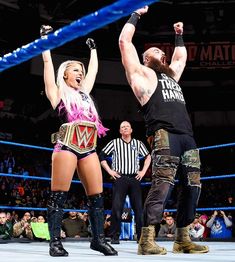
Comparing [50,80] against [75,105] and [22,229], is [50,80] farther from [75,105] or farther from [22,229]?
[22,229]

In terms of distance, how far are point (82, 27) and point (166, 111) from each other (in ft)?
4.97

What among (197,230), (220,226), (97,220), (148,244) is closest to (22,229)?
(197,230)

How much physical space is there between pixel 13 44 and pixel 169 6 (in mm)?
3918

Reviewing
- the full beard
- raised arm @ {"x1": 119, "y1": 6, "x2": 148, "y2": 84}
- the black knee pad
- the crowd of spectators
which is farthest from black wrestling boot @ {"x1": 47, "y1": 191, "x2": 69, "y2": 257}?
the crowd of spectators

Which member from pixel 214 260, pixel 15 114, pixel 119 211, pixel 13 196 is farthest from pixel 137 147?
pixel 15 114

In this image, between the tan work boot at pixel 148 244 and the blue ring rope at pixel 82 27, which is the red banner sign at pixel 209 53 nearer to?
the tan work boot at pixel 148 244

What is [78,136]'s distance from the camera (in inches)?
92.7

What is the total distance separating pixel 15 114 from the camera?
1151 centimetres

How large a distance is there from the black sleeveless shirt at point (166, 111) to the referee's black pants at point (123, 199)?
4.25 feet

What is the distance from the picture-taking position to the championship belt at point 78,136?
2.34 m

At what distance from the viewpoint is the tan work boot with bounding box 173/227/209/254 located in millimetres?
2425

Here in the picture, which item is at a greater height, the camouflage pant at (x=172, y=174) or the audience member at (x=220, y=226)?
the camouflage pant at (x=172, y=174)

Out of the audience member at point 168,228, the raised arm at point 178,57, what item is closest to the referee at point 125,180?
the raised arm at point 178,57

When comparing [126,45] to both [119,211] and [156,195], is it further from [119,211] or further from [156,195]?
[119,211]
